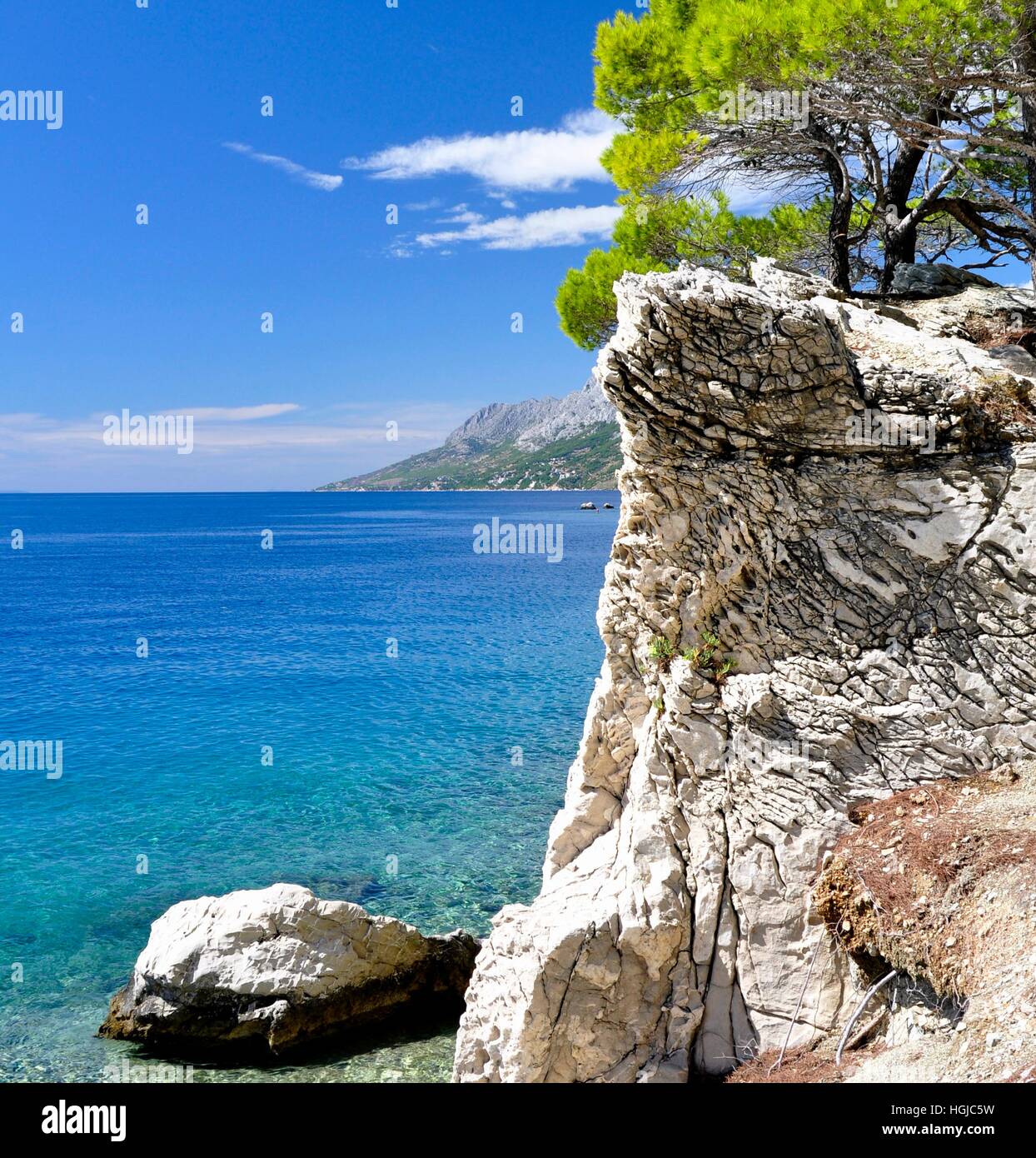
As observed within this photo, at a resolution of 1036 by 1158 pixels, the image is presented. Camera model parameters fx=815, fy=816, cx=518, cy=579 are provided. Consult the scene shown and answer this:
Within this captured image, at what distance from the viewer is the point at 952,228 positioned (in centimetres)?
2161

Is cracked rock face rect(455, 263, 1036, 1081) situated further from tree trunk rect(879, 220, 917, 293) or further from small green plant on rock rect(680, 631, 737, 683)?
tree trunk rect(879, 220, 917, 293)

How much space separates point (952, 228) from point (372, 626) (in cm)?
4241

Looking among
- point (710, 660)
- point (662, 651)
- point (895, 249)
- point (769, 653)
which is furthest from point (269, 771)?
point (895, 249)

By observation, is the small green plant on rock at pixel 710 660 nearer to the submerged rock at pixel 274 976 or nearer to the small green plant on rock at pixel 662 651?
the small green plant on rock at pixel 662 651

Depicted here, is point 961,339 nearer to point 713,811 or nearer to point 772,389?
point 772,389

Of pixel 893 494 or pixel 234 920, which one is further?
pixel 234 920

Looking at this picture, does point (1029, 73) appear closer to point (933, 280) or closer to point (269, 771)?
point (933, 280)

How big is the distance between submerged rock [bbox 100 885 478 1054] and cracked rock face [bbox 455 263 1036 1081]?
419 centimetres

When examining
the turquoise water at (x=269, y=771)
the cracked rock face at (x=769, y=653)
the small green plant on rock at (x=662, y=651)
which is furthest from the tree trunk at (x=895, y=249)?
the turquoise water at (x=269, y=771)

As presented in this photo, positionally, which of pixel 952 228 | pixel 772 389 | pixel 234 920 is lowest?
pixel 234 920

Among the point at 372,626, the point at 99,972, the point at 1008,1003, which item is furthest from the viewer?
the point at 372,626

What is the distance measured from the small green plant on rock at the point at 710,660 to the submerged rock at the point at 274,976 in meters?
8.23

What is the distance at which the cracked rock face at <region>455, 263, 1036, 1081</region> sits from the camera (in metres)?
11.1
